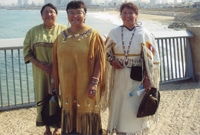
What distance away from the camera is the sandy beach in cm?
446

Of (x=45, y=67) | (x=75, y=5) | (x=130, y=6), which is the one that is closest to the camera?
(x=75, y=5)

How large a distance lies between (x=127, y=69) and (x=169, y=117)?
187cm

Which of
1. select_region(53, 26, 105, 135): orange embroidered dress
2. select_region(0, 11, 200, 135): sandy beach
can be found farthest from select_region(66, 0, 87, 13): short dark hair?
select_region(0, 11, 200, 135): sandy beach

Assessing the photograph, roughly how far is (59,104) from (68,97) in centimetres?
43

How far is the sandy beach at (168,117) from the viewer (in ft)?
14.6

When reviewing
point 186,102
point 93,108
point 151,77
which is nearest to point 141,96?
point 151,77

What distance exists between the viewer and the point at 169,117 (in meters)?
4.95

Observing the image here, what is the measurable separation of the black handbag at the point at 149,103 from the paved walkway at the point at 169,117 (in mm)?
1019

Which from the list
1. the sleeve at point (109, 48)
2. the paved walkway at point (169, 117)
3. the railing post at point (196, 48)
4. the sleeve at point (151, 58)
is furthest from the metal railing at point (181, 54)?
the sleeve at point (109, 48)

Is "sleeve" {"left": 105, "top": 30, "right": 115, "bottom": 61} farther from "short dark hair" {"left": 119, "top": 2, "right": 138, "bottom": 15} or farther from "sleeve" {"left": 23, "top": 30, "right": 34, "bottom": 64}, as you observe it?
"sleeve" {"left": 23, "top": 30, "right": 34, "bottom": 64}

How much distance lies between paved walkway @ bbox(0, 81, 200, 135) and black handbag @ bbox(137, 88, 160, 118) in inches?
40.1

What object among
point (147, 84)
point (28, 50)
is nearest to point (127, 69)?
point (147, 84)

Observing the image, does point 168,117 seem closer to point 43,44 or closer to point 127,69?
point 127,69

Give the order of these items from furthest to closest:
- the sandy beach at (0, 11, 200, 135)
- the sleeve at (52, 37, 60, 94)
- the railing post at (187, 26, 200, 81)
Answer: the railing post at (187, 26, 200, 81) → the sandy beach at (0, 11, 200, 135) → the sleeve at (52, 37, 60, 94)
